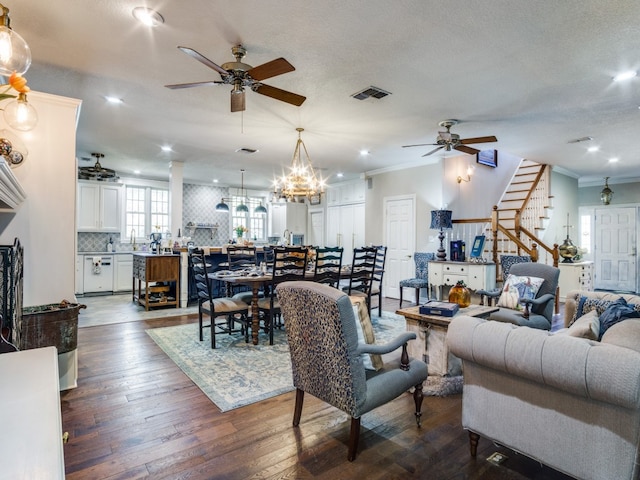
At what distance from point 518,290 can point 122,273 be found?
7689 millimetres

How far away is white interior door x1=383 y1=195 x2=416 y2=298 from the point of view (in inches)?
288

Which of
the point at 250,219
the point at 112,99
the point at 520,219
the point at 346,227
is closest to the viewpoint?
the point at 112,99

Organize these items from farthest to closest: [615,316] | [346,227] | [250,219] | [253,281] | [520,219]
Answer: [250,219] < [346,227] < [520,219] < [253,281] < [615,316]

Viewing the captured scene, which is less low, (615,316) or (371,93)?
(371,93)

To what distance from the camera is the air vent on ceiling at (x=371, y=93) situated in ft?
11.8

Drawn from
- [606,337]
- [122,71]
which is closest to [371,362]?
[606,337]

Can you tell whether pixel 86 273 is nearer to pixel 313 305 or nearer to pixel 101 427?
pixel 101 427

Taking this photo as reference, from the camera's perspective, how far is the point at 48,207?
9.80ft

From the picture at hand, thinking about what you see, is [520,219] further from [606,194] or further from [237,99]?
[237,99]

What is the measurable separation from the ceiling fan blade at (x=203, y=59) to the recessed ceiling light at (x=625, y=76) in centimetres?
348

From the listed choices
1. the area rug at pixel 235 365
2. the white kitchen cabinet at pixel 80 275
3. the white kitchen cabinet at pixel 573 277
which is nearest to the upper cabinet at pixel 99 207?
the white kitchen cabinet at pixel 80 275

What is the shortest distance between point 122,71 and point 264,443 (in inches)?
131

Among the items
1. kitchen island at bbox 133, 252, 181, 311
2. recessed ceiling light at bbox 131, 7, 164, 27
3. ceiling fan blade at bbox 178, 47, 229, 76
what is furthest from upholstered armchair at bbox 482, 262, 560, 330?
kitchen island at bbox 133, 252, 181, 311

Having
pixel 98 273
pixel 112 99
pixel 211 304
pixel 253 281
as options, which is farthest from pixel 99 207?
pixel 253 281
